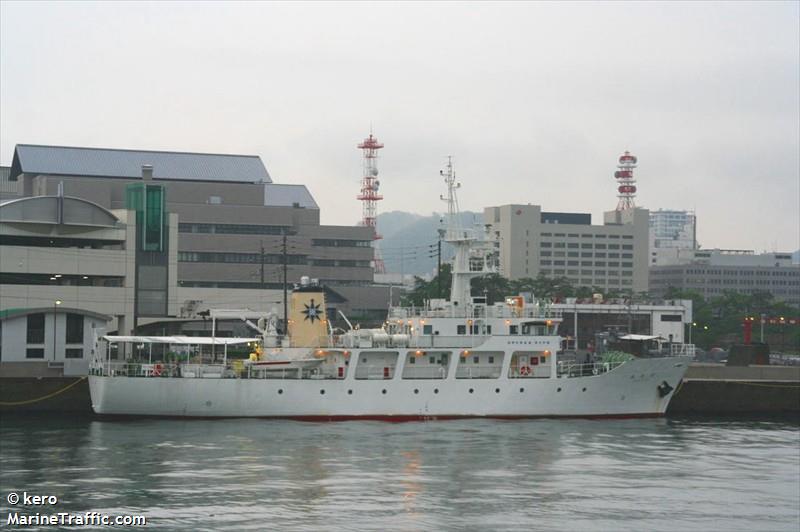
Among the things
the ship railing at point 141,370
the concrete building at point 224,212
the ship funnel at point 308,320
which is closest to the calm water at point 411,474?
the ship railing at point 141,370

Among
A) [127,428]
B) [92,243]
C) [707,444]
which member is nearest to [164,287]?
[92,243]

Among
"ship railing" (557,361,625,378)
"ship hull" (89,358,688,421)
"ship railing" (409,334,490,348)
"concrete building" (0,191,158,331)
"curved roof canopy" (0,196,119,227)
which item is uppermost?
"curved roof canopy" (0,196,119,227)

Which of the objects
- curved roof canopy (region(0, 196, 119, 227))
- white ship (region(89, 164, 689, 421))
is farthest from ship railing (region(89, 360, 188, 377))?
curved roof canopy (region(0, 196, 119, 227))

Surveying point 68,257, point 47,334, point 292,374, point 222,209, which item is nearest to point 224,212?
point 222,209

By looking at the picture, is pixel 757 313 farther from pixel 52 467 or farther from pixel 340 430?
pixel 52 467

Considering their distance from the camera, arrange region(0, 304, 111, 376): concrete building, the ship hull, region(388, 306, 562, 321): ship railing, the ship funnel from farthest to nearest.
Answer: region(0, 304, 111, 376): concrete building → region(388, 306, 562, 321): ship railing → the ship funnel → the ship hull

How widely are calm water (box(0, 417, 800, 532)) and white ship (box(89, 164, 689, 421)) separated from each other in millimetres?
1381

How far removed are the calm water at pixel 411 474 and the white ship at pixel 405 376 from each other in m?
1.38

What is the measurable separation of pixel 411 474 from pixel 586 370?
19.1 metres

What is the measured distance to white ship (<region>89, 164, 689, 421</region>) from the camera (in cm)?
5081

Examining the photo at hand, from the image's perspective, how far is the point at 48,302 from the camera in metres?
64.6

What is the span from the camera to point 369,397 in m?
51.3

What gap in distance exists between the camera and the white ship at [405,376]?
2000 inches

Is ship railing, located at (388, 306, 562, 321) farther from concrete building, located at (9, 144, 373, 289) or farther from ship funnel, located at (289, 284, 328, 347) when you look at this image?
concrete building, located at (9, 144, 373, 289)
